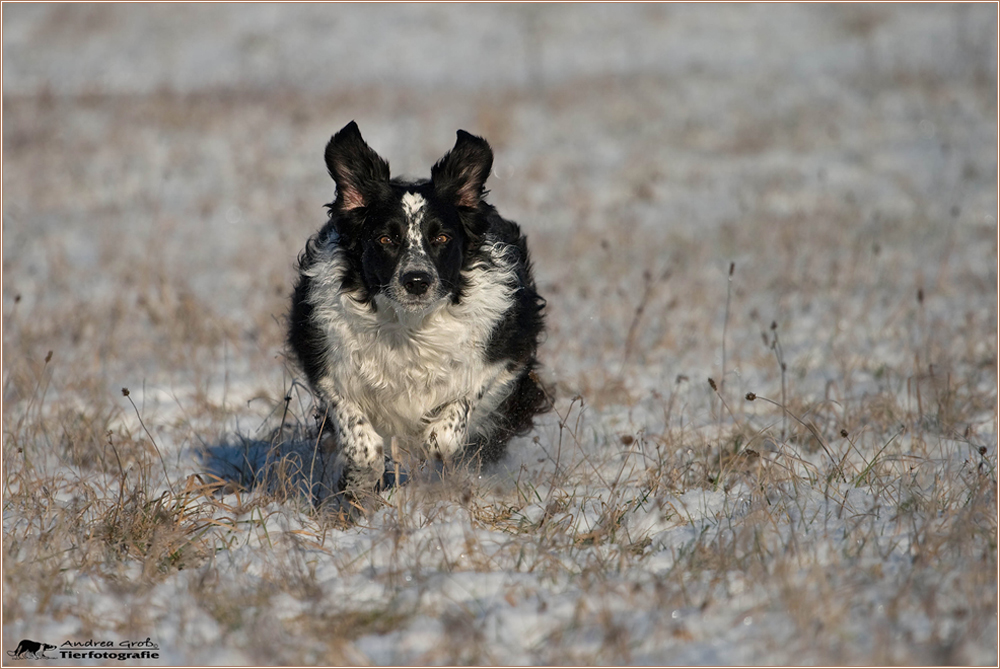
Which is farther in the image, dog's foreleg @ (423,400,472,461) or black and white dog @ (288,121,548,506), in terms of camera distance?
dog's foreleg @ (423,400,472,461)

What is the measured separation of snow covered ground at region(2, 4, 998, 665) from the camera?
3.17 meters

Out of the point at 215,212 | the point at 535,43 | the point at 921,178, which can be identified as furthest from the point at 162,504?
the point at 535,43

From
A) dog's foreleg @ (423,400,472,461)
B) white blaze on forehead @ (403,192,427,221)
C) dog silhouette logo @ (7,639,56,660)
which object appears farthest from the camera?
dog's foreleg @ (423,400,472,461)

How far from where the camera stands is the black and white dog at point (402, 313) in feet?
14.8

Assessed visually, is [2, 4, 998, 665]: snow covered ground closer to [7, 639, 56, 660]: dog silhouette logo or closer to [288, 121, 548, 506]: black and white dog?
[7, 639, 56, 660]: dog silhouette logo

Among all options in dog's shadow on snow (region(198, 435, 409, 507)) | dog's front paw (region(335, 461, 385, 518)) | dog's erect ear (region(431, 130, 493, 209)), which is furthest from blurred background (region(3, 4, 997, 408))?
dog's front paw (region(335, 461, 385, 518))

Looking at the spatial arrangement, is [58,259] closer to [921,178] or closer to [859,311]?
[859,311]

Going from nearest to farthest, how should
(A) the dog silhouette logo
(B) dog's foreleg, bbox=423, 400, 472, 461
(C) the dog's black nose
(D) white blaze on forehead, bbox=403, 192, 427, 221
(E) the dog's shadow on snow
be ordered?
(A) the dog silhouette logo → (C) the dog's black nose → (E) the dog's shadow on snow → (D) white blaze on forehead, bbox=403, 192, 427, 221 → (B) dog's foreleg, bbox=423, 400, 472, 461

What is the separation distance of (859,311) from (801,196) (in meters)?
4.84

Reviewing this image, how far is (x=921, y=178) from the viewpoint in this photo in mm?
13312

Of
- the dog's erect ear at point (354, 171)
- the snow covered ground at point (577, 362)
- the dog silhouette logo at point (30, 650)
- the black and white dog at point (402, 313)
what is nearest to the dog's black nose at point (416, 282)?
the black and white dog at point (402, 313)

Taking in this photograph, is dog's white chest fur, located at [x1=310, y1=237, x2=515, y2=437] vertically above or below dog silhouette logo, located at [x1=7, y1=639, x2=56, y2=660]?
above

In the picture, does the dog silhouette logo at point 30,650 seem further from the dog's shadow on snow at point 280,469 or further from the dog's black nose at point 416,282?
the dog's black nose at point 416,282

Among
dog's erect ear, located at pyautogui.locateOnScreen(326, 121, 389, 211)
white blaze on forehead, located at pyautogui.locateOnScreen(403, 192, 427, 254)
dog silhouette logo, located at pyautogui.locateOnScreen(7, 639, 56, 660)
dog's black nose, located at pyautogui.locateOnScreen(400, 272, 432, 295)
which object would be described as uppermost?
dog's erect ear, located at pyautogui.locateOnScreen(326, 121, 389, 211)
